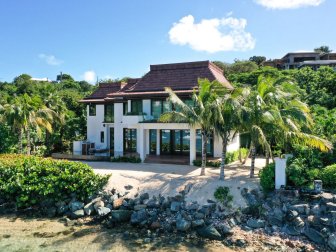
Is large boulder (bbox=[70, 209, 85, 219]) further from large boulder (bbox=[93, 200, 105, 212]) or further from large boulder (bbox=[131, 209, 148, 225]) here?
large boulder (bbox=[131, 209, 148, 225])

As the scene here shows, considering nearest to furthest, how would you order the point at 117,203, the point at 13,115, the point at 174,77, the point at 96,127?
1. the point at 117,203
2. the point at 13,115
3. the point at 174,77
4. the point at 96,127

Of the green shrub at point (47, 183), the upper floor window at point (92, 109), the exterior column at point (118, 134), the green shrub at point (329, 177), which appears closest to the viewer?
the green shrub at point (329, 177)

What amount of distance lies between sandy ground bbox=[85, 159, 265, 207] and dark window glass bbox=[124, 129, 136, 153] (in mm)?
5123

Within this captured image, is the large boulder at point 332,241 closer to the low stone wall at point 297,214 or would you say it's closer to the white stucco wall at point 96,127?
the low stone wall at point 297,214

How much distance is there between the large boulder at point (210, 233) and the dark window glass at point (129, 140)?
14.8m

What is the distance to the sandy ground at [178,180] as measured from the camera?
16031mm

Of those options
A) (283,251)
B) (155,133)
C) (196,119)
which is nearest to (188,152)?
(155,133)

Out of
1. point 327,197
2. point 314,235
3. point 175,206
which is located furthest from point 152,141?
point 314,235

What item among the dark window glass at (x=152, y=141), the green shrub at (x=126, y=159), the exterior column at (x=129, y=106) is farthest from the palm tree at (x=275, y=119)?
the exterior column at (x=129, y=106)

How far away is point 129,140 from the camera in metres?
27.4

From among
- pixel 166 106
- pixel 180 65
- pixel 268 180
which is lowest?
pixel 268 180

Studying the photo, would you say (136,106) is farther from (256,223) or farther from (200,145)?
(256,223)

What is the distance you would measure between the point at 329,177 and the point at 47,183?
14579mm

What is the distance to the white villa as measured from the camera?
23.9 metres
